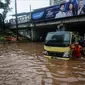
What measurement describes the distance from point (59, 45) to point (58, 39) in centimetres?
71

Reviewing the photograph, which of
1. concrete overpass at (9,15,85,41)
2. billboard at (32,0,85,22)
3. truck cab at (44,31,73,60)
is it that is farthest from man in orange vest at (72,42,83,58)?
concrete overpass at (9,15,85,41)

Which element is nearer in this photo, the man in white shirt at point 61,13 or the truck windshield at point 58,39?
the truck windshield at point 58,39

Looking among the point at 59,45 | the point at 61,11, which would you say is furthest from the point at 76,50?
the point at 61,11

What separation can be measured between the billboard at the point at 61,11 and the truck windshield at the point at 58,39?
16.2 metres

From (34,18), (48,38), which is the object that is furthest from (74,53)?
(34,18)

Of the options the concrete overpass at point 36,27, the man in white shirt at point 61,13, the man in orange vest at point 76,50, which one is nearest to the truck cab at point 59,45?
the man in orange vest at point 76,50

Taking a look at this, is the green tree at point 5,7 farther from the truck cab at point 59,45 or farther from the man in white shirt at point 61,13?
the truck cab at point 59,45

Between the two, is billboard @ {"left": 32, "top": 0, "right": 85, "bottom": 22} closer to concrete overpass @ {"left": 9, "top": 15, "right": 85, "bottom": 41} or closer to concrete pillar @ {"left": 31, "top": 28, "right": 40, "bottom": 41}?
concrete overpass @ {"left": 9, "top": 15, "right": 85, "bottom": 41}

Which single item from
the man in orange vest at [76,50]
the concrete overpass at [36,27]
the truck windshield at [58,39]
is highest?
the concrete overpass at [36,27]

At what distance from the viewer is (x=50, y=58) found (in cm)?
1361

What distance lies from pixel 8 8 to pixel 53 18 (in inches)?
683

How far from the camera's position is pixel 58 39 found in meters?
13.5

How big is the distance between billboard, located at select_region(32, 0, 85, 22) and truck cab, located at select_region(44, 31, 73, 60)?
1626 centimetres

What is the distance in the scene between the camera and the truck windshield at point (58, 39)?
13117mm
